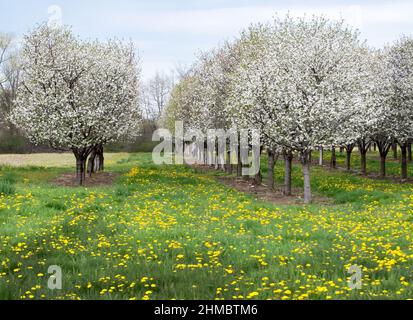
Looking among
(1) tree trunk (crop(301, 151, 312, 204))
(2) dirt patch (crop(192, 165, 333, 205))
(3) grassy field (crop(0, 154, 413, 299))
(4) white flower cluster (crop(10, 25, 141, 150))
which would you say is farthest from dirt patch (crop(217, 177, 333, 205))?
(4) white flower cluster (crop(10, 25, 141, 150))

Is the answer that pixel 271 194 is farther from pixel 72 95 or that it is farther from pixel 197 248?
pixel 197 248

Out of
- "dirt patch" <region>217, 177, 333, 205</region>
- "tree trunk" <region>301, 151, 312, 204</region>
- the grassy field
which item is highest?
"tree trunk" <region>301, 151, 312, 204</region>

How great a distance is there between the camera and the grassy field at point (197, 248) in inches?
385

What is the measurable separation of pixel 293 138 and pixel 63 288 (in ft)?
64.9

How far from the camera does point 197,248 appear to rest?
1325cm

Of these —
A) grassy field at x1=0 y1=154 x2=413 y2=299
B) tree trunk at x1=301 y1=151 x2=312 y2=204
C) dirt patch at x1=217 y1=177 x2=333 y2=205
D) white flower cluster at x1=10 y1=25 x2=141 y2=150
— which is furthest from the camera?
white flower cluster at x1=10 y1=25 x2=141 y2=150

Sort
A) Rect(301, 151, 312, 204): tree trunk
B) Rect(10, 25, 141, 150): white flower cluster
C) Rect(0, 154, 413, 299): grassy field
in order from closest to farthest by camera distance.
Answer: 1. Rect(0, 154, 413, 299): grassy field
2. Rect(301, 151, 312, 204): tree trunk
3. Rect(10, 25, 141, 150): white flower cluster

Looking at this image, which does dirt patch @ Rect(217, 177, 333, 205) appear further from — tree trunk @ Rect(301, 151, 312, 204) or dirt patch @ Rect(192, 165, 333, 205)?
tree trunk @ Rect(301, 151, 312, 204)

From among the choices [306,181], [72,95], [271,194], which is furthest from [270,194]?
[72,95]

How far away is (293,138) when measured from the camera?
27312 mm

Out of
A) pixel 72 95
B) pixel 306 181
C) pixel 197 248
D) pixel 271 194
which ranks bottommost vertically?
pixel 271 194

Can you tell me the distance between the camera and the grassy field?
9781 millimetres

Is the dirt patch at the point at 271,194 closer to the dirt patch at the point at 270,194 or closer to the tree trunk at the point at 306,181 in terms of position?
the dirt patch at the point at 270,194
